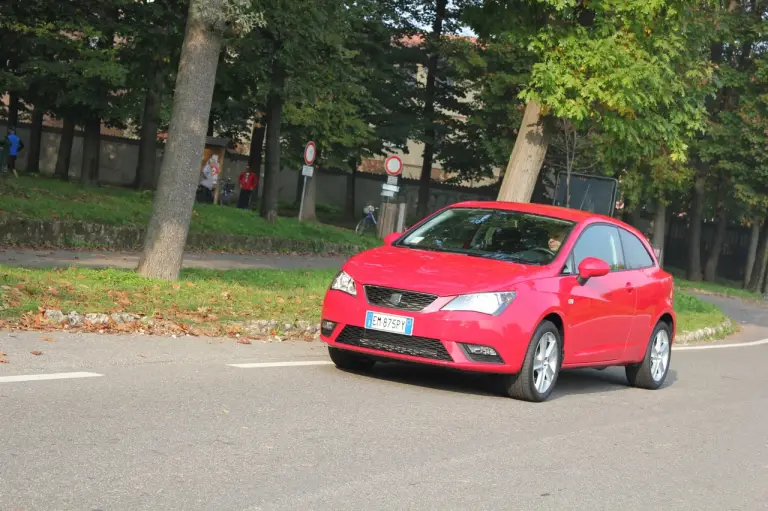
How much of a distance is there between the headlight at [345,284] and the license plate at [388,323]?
28 centimetres

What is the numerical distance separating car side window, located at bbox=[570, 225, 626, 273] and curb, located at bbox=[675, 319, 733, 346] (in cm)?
895

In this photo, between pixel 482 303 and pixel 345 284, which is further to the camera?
pixel 345 284

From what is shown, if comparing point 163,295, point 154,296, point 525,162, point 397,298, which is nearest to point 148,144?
point 525,162

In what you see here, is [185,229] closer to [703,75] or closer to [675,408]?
[675,408]

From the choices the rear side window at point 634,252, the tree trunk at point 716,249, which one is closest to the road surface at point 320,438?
the rear side window at point 634,252

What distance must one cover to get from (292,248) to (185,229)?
15.0m

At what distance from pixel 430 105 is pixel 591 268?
46404 mm

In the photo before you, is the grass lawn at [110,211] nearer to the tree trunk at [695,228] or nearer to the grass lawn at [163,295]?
the grass lawn at [163,295]

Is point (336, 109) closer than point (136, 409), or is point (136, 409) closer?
point (136, 409)

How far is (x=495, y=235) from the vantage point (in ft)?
38.2

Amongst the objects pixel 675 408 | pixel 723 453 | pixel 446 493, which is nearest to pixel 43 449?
pixel 446 493

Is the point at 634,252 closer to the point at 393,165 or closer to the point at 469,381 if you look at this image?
the point at 469,381

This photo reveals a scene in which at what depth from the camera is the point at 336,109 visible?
47.1 m

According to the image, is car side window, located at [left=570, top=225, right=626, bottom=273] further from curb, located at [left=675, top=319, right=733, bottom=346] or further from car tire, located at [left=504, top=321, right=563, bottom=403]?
curb, located at [left=675, top=319, right=733, bottom=346]
